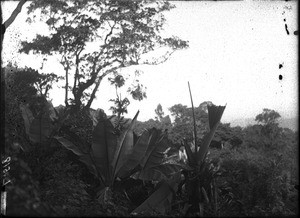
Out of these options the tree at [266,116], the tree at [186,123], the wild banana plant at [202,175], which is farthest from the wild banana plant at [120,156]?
the tree at [266,116]

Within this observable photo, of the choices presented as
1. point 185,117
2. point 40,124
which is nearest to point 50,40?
point 40,124

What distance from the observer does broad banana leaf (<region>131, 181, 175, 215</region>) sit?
4988mm

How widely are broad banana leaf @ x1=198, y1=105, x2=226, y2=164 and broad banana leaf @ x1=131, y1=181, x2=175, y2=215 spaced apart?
663 mm

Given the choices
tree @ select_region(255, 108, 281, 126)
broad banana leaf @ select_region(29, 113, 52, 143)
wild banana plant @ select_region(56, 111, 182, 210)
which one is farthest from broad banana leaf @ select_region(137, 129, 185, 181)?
tree @ select_region(255, 108, 281, 126)

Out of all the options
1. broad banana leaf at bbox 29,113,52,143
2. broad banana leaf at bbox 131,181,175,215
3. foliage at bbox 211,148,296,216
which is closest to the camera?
broad banana leaf at bbox 131,181,175,215

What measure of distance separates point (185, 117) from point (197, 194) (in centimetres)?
1455

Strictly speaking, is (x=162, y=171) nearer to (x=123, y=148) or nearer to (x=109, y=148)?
(x=123, y=148)

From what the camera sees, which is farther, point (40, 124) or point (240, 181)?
point (240, 181)

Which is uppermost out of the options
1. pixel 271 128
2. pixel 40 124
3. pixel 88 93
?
pixel 88 93

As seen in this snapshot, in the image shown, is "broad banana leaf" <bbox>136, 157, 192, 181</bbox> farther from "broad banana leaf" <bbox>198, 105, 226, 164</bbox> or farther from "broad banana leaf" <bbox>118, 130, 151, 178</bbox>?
"broad banana leaf" <bbox>198, 105, 226, 164</bbox>

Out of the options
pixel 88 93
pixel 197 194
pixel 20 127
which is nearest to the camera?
pixel 197 194

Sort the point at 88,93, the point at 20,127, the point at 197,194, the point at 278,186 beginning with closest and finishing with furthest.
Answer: the point at 197,194
the point at 278,186
the point at 20,127
the point at 88,93

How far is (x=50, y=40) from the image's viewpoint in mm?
13016

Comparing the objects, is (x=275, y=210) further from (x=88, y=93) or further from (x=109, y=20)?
(x=109, y=20)
